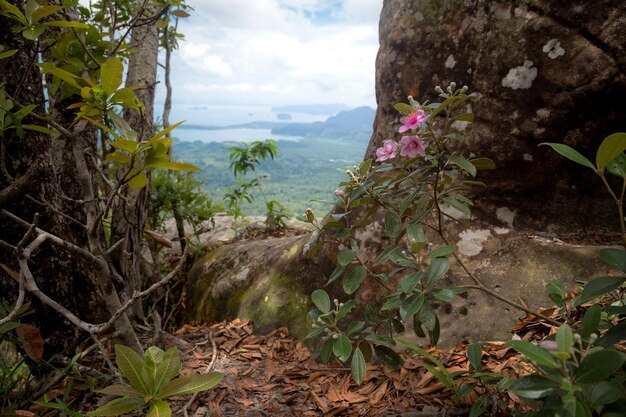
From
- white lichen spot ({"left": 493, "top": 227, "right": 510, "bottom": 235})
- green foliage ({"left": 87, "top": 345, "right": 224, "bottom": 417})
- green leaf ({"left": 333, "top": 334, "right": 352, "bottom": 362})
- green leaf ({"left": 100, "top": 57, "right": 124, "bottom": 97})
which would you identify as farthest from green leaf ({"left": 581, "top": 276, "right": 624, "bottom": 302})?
green leaf ({"left": 100, "top": 57, "right": 124, "bottom": 97})

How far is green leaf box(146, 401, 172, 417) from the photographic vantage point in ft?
3.45

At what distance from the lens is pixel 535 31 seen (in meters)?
2.05

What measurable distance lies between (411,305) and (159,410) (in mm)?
736

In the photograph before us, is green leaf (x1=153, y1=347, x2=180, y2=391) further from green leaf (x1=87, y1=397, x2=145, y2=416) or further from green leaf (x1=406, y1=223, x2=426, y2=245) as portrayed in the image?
green leaf (x1=406, y1=223, x2=426, y2=245)

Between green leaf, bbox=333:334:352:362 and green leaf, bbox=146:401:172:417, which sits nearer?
green leaf, bbox=146:401:172:417

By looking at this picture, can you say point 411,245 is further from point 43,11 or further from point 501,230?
point 43,11

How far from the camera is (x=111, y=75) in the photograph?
1145mm

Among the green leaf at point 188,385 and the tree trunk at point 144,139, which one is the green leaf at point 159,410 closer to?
the green leaf at point 188,385

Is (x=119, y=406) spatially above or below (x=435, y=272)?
below

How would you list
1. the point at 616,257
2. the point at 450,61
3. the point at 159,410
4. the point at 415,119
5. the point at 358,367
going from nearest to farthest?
the point at 616,257 < the point at 159,410 < the point at 415,119 < the point at 358,367 < the point at 450,61

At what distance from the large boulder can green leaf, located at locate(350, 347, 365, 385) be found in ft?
4.27

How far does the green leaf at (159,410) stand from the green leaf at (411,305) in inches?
26.3

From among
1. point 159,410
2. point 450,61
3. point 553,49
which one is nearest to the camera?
point 159,410

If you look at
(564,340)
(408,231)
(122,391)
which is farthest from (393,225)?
(122,391)
